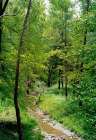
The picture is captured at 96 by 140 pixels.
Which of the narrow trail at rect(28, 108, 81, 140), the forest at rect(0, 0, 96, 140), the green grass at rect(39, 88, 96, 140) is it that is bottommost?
the narrow trail at rect(28, 108, 81, 140)

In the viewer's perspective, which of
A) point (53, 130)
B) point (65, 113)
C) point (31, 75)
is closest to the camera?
point (31, 75)

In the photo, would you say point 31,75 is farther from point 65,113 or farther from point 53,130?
point 65,113

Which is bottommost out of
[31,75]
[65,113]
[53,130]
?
[53,130]

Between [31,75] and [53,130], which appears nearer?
[31,75]

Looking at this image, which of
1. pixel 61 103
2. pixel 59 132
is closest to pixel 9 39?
pixel 59 132

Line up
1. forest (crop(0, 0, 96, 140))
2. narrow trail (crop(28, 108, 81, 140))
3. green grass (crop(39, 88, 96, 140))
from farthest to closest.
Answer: green grass (crop(39, 88, 96, 140)), narrow trail (crop(28, 108, 81, 140)), forest (crop(0, 0, 96, 140))

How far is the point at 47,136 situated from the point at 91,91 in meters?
12.9

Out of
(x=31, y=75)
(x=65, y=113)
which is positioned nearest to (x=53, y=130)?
(x=65, y=113)

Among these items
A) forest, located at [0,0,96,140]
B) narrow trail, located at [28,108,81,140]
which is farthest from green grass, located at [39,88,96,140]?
narrow trail, located at [28,108,81,140]

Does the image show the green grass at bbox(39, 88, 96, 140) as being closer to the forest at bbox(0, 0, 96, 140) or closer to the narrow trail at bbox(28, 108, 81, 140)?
the forest at bbox(0, 0, 96, 140)

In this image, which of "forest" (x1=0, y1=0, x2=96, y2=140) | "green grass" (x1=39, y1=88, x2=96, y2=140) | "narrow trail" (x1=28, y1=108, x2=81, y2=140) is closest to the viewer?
"forest" (x1=0, y1=0, x2=96, y2=140)

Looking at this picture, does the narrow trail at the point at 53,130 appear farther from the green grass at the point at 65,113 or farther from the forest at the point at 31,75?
the green grass at the point at 65,113

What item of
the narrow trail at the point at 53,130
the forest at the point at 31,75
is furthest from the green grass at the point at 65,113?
the narrow trail at the point at 53,130

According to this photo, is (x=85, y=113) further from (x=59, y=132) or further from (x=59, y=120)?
(x=59, y=120)
